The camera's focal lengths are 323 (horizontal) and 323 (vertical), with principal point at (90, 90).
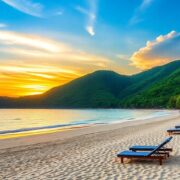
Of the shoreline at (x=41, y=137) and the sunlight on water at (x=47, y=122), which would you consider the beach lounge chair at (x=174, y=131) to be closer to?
the shoreline at (x=41, y=137)

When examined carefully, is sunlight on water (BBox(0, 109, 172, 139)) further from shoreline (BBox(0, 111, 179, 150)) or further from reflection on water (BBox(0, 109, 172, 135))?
shoreline (BBox(0, 111, 179, 150))

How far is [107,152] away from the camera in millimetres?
15555

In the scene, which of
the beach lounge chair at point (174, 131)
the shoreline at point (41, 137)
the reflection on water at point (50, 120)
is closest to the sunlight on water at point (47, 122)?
the reflection on water at point (50, 120)

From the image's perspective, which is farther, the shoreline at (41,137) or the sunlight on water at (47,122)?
the sunlight on water at (47,122)

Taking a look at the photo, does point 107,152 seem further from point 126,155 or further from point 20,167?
point 20,167

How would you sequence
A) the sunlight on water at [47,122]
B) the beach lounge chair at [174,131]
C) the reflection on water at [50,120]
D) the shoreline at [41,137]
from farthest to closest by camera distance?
the reflection on water at [50,120] → the sunlight on water at [47,122] → the beach lounge chair at [174,131] → the shoreline at [41,137]

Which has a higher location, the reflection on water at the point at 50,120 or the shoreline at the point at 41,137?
the reflection on water at the point at 50,120

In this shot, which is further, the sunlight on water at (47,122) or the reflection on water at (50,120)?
the reflection on water at (50,120)

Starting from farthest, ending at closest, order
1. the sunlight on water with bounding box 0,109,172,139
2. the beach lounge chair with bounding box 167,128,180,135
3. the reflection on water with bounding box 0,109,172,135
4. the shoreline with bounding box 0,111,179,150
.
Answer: the reflection on water with bounding box 0,109,172,135 → the sunlight on water with bounding box 0,109,172,139 → the beach lounge chair with bounding box 167,128,180,135 → the shoreline with bounding box 0,111,179,150

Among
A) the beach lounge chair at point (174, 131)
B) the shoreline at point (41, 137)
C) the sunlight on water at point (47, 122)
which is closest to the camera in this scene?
the shoreline at point (41, 137)

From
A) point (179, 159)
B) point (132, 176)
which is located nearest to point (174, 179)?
point (132, 176)

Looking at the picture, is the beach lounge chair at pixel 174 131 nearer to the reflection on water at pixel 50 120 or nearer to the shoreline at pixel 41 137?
the shoreline at pixel 41 137

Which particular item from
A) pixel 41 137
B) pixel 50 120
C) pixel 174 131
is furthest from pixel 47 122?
pixel 174 131

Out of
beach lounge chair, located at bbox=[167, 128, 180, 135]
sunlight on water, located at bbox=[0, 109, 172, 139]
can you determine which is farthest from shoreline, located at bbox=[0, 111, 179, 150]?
beach lounge chair, located at bbox=[167, 128, 180, 135]
